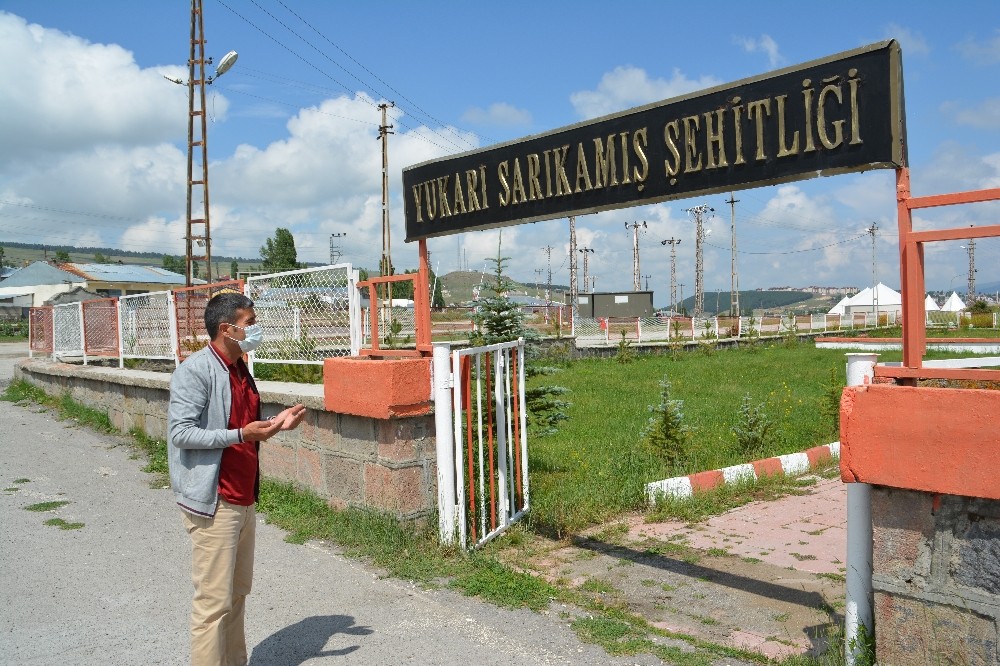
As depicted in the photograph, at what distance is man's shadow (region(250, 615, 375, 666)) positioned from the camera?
3699mm

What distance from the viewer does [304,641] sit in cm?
389

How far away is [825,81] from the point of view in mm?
3521

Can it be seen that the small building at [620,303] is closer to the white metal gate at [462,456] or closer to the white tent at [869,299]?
the white tent at [869,299]

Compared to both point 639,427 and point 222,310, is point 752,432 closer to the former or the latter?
point 639,427

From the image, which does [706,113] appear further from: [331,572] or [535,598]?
[331,572]

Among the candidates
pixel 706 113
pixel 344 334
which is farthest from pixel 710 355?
pixel 706 113

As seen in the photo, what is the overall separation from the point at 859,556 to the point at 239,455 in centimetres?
275

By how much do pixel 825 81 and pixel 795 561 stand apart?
3.13 metres

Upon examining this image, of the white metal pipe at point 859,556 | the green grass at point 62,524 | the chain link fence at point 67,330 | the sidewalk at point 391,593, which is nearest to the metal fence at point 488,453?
the sidewalk at point 391,593

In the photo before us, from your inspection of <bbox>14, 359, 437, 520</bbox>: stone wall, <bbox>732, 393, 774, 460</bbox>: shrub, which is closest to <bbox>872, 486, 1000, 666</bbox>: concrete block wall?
<bbox>14, 359, 437, 520</bbox>: stone wall

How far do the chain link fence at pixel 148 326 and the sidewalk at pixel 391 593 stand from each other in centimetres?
420

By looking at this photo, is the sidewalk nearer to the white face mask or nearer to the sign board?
the white face mask

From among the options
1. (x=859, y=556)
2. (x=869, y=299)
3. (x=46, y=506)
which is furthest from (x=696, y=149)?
(x=869, y=299)

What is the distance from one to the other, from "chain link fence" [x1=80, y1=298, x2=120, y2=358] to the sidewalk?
5961 millimetres
